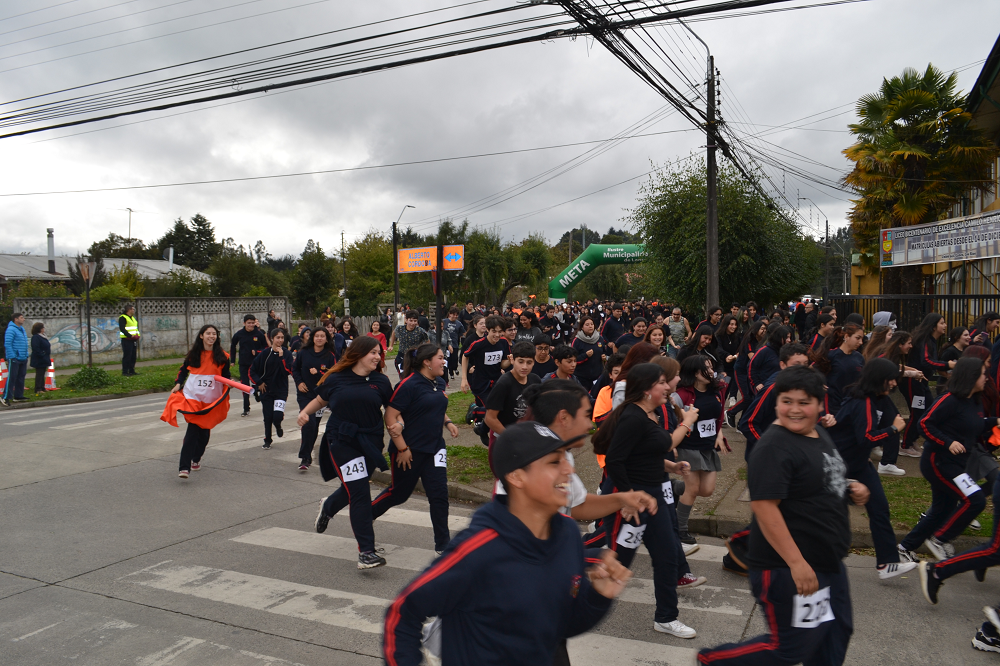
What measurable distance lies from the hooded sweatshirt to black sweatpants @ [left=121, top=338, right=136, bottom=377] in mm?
21125

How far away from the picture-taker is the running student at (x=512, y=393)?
571cm

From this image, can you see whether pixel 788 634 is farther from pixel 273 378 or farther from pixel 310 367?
pixel 273 378

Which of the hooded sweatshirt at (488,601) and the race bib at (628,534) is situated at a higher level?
the hooded sweatshirt at (488,601)

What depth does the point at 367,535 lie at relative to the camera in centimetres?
555

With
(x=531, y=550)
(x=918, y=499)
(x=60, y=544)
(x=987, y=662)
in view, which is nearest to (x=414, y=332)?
(x=60, y=544)

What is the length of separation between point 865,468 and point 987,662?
4.30 feet

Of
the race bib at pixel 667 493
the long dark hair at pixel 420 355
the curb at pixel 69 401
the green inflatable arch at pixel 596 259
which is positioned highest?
the green inflatable arch at pixel 596 259

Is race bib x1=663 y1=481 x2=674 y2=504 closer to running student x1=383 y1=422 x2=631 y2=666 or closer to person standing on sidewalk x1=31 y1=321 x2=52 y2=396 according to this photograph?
running student x1=383 y1=422 x2=631 y2=666

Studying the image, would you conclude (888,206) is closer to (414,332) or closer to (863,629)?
(414,332)

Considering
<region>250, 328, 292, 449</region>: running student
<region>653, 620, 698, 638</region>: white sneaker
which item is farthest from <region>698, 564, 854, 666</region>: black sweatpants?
<region>250, 328, 292, 449</region>: running student

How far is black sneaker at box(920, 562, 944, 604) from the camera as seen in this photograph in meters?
4.63

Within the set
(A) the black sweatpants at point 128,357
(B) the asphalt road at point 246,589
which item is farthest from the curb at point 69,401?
(B) the asphalt road at point 246,589

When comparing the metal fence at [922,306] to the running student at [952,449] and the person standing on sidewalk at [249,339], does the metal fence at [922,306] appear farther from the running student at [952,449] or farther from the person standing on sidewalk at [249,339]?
the person standing on sidewalk at [249,339]

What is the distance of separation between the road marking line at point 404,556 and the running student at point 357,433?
27cm
